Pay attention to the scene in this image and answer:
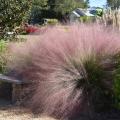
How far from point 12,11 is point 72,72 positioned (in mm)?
6207

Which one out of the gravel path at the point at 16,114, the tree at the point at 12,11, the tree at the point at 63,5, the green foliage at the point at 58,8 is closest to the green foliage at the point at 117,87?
the gravel path at the point at 16,114

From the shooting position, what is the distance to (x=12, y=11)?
45.4 ft

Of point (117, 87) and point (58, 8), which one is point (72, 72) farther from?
point (58, 8)

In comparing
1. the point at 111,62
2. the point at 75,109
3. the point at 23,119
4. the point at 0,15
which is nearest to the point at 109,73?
the point at 111,62

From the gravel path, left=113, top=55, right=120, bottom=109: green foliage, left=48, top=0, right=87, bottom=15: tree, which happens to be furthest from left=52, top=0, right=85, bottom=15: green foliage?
left=113, top=55, right=120, bottom=109: green foliage

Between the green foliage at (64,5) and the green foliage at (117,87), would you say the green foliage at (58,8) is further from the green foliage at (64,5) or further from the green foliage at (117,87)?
the green foliage at (117,87)

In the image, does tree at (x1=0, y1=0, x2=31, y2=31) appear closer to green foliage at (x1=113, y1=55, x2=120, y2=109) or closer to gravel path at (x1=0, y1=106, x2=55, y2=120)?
gravel path at (x1=0, y1=106, x2=55, y2=120)

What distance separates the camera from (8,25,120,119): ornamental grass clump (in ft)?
25.5

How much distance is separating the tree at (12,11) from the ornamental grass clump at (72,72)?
540 centimetres

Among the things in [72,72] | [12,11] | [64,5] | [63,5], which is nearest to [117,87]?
[72,72]

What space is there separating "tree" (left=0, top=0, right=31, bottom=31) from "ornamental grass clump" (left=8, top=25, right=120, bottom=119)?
5.40 meters

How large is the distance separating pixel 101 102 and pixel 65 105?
2.62 feet

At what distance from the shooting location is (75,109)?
777cm

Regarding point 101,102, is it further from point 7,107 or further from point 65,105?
point 7,107
